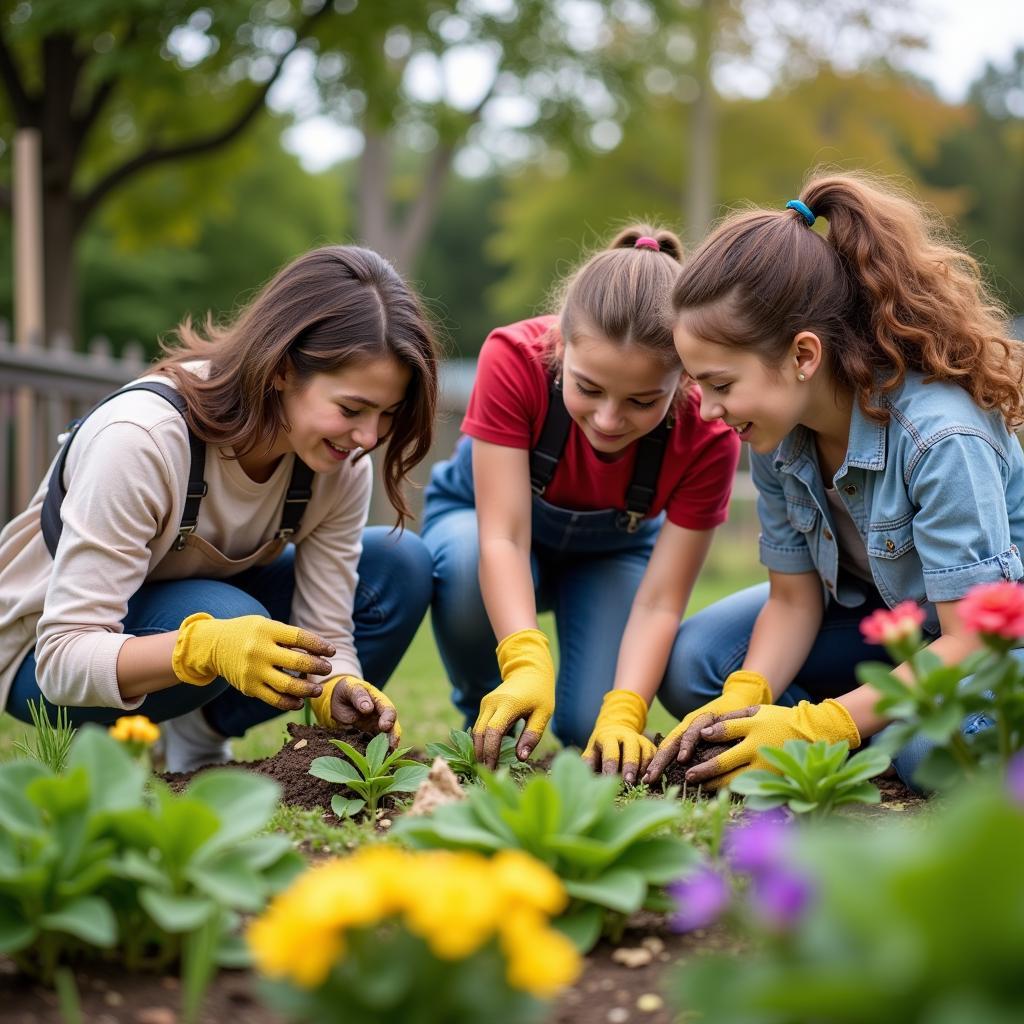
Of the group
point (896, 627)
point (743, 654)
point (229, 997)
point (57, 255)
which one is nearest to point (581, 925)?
point (229, 997)

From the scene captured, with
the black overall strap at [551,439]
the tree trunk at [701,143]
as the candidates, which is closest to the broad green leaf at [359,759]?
the black overall strap at [551,439]

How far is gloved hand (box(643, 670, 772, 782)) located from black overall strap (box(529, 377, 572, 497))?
2.29 ft

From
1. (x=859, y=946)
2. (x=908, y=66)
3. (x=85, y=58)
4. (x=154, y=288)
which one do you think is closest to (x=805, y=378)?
(x=859, y=946)

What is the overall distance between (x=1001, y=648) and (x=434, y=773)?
2.76 ft

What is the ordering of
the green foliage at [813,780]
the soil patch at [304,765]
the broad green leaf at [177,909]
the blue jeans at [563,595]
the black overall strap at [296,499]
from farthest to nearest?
the blue jeans at [563,595], the black overall strap at [296,499], the soil patch at [304,765], the green foliage at [813,780], the broad green leaf at [177,909]

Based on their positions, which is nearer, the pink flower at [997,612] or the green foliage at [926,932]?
the green foliage at [926,932]

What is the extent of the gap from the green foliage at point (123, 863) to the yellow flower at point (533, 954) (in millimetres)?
436

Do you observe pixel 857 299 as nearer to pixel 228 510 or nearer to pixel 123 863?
pixel 228 510

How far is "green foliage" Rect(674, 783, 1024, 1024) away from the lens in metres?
0.76

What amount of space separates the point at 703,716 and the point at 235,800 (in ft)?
3.88

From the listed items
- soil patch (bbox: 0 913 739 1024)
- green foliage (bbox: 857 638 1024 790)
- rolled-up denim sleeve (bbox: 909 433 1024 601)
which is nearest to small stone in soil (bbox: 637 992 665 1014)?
soil patch (bbox: 0 913 739 1024)

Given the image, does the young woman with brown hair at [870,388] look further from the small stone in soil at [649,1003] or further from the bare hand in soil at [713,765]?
the small stone in soil at [649,1003]

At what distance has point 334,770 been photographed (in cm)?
205

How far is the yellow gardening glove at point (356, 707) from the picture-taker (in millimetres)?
2283
